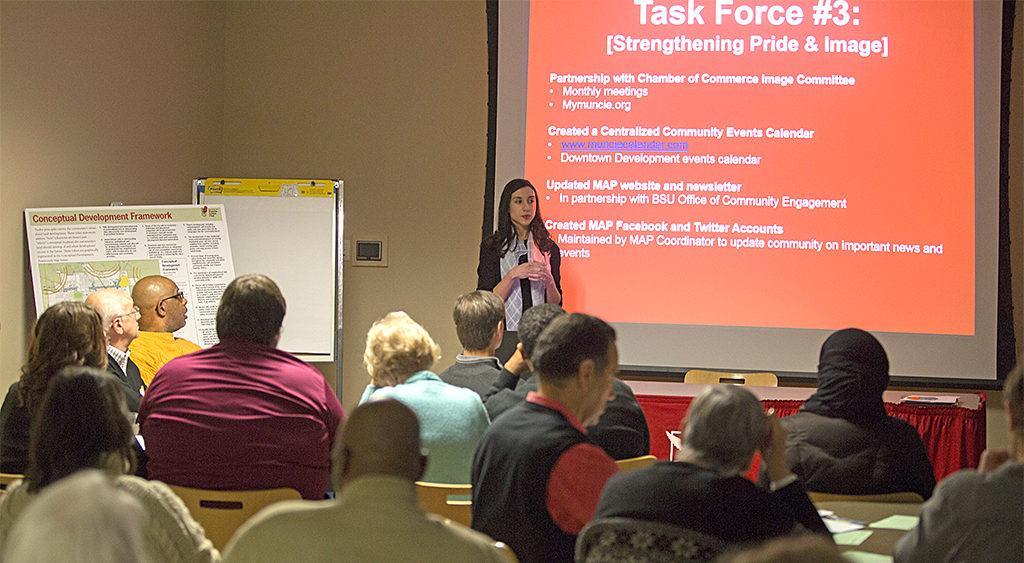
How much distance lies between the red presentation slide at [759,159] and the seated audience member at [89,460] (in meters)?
3.48

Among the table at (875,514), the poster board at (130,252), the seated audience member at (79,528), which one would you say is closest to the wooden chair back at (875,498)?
the table at (875,514)

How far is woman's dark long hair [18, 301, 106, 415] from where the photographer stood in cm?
265

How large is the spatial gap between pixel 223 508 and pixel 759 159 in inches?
142

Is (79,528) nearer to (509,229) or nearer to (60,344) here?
(60,344)

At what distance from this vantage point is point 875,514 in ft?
7.59

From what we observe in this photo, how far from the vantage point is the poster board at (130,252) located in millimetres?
4371

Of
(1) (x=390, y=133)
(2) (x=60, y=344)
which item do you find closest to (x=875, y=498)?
(2) (x=60, y=344)

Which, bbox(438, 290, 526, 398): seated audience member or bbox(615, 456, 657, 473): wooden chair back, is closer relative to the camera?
bbox(615, 456, 657, 473): wooden chair back

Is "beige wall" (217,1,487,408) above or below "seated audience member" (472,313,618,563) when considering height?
above

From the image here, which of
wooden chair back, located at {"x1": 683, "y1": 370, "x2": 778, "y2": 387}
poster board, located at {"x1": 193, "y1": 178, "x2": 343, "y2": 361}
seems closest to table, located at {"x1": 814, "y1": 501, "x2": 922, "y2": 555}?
wooden chair back, located at {"x1": 683, "y1": 370, "x2": 778, "y2": 387}

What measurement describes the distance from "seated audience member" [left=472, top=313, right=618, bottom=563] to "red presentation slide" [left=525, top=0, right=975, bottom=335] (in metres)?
2.92

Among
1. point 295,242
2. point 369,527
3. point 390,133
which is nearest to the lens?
point 369,527

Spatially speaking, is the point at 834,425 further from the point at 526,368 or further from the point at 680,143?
the point at 680,143

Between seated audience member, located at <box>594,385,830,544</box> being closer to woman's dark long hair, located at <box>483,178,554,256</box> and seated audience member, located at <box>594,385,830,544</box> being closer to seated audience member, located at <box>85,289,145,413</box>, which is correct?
seated audience member, located at <box>85,289,145,413</box>
